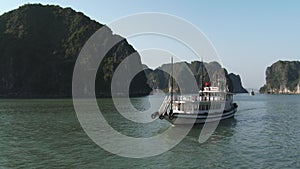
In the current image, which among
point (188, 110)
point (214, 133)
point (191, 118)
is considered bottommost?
point (214, 133)

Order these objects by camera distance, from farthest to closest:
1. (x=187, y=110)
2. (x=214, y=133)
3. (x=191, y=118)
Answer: (x=187, y=110) → (x=191, y=118) → (x=214, y=133)

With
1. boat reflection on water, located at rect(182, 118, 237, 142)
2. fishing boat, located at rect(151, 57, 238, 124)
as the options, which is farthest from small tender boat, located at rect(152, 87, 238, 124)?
boat reflection on water, located at rect(182, 118, 237, 142)

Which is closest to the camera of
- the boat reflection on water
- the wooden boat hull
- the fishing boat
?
the boat reflection on water

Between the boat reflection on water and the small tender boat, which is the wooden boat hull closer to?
the small tender boat

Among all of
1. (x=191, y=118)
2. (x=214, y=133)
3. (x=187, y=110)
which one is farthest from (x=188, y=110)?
(x=214, y=133)

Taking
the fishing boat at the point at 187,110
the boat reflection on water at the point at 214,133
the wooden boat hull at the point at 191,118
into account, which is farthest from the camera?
the fishing boat at the point at 187,110

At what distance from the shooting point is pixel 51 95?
17075cm

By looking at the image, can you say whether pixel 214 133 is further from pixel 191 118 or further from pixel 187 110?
pixel 187 110

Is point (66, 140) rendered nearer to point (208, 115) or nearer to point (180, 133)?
point (180, 133)

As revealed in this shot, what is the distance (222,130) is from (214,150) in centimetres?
1391

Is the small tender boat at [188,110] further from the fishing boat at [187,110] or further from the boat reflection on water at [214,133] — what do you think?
the boat reflection on water at [214,133]

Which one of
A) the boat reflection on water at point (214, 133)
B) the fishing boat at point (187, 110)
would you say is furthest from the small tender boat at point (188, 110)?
the boat reflection on water at point (214, 133)

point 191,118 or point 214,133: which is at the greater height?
point 191,118

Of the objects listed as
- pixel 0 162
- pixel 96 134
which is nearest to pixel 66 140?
pixel 96 134
